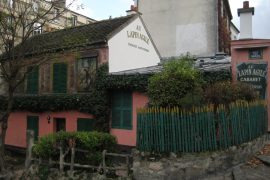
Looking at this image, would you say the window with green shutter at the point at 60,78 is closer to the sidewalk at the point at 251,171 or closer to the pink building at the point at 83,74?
the pink building at the point at 83,74

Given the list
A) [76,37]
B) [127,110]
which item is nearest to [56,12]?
[76,37]

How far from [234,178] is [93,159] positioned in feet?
17.0

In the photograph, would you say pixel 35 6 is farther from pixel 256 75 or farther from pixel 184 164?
pixel 184 164

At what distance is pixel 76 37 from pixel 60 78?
Result: 2.60 metres

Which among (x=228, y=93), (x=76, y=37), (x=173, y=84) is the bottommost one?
(x=228, y=93)

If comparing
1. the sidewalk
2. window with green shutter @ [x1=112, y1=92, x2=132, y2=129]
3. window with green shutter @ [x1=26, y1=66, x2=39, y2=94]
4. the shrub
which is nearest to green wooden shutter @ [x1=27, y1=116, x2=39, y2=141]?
window with green shutter @ [x1=26, y1=66, x2=39, y2=94]

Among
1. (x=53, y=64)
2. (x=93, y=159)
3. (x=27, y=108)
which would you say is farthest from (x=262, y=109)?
(x=27, y=108)

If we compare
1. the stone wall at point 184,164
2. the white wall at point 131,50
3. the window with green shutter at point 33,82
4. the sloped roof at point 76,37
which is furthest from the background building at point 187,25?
the stone wall at point 184,164

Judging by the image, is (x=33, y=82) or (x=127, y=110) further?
(x=33, y=82)

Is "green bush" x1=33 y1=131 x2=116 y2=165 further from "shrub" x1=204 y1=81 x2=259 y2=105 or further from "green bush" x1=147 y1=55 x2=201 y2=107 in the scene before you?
"shrub" x1=204 y1=81 x2=259 y2=105

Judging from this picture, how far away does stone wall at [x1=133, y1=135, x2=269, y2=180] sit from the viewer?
9.04 metres

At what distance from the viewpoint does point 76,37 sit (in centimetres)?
1766

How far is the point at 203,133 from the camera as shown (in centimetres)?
942

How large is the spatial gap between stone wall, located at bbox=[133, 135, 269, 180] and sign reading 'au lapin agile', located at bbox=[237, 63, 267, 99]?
9.97ft
